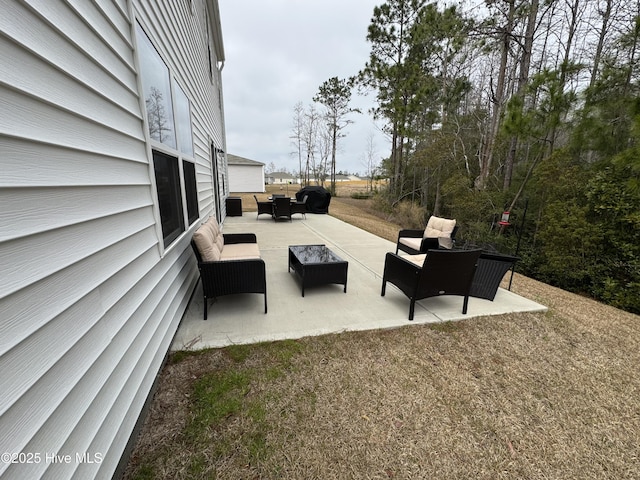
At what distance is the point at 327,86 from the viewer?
21.4 meters

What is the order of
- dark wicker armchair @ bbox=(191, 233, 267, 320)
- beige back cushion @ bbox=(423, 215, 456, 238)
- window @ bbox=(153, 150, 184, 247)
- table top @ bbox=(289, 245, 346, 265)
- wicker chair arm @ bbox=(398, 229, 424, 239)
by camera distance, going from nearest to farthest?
window @ bbox=(153, 150, 184, 247), dark wicker armchair @ bbox=(191, 233, 267, 320), table top @ bbox=(289, 245, 346, 265), beige back cushion @ bbox=(423, 215, 456, 238), wicker chair arm @ bbox=(398, 229, 424, 239)

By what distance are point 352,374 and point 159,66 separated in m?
3.37

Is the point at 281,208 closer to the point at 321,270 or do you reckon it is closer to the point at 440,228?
the point at 440,228

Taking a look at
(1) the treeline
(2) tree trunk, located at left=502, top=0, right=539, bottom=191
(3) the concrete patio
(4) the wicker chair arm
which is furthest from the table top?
(2) tree trunk, located at left=502, top=0, right=539, bottom=191

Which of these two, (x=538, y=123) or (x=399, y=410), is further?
(x=538, y=123)

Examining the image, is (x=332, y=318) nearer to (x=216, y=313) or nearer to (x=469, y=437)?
(x=216, y=313)

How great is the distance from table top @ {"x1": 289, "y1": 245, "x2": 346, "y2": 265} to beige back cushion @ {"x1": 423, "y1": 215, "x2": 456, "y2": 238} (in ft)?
6.77

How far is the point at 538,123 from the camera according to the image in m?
6.88

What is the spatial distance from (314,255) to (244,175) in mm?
19529

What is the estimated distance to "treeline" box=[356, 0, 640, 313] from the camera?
18.0 feet

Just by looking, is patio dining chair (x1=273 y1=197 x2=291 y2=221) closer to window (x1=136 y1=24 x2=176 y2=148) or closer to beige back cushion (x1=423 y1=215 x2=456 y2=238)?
beige back cushion (x1=423 y1=215 x2=456 y2=238)

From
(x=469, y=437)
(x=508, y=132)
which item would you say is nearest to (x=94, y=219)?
(x=469, y=437)

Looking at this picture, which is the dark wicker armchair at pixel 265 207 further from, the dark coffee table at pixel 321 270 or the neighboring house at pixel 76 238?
the neighboring house at pixel 76 238

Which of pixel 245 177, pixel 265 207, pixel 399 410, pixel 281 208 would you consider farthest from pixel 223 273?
pixel 245 177
